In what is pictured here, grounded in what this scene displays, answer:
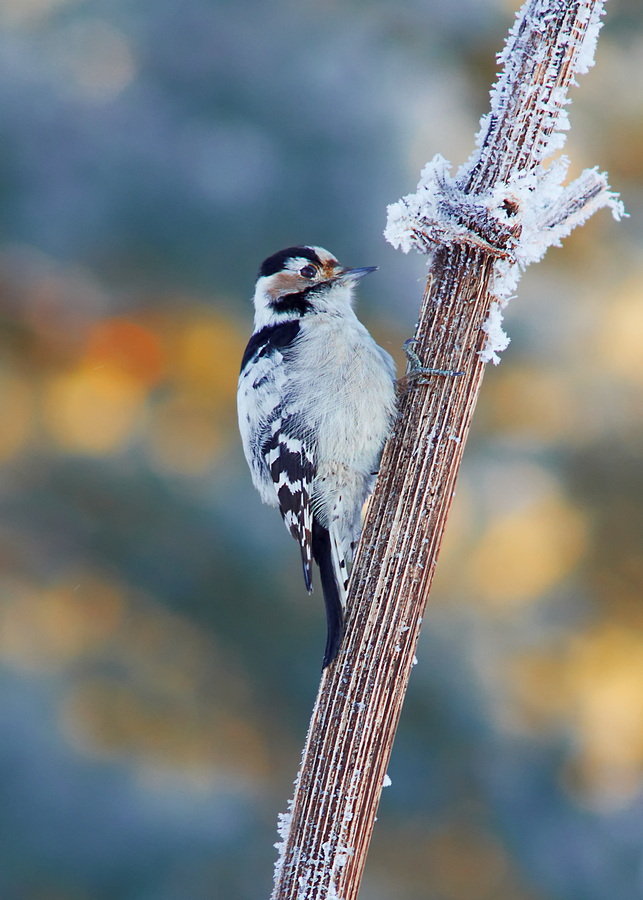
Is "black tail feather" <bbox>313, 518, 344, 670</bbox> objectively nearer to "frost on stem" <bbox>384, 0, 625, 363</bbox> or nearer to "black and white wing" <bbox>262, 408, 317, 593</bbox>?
"black and white wing" <bbox>262, 408, 317, 593</bbox>

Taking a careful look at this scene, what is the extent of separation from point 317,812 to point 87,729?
4.76 ft

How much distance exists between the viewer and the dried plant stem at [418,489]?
106cm

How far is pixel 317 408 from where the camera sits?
162 centimetres

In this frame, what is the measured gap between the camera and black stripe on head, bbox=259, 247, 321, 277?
1.77 metres

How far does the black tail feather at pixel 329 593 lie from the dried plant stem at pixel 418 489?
2cm

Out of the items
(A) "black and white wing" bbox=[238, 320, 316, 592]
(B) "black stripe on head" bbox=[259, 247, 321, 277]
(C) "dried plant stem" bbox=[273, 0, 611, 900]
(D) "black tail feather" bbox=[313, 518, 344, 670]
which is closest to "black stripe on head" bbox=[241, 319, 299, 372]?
(A) "black and white wing" bbox=[238, 320, 316, 592]

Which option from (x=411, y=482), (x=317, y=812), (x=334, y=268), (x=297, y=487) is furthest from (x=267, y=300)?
(x=317, y=812)

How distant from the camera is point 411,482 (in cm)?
117

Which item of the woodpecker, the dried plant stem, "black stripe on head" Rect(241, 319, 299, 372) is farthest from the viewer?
"black stripe on head" Rect(241, 319, 299, 372)

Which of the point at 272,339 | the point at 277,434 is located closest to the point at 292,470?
the point at 277,434

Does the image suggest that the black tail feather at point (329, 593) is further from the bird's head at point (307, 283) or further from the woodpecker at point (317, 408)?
the bird's head at point (307, 283)

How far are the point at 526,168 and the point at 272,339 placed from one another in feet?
2.38

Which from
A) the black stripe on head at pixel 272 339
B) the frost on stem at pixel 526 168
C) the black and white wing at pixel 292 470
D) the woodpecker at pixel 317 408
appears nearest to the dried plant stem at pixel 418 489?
the frost on stem at pixel 526 168

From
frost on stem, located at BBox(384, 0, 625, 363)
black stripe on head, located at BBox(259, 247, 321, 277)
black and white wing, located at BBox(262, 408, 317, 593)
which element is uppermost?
black stripe on head, located at BBox(259, 247, 321, 277)
